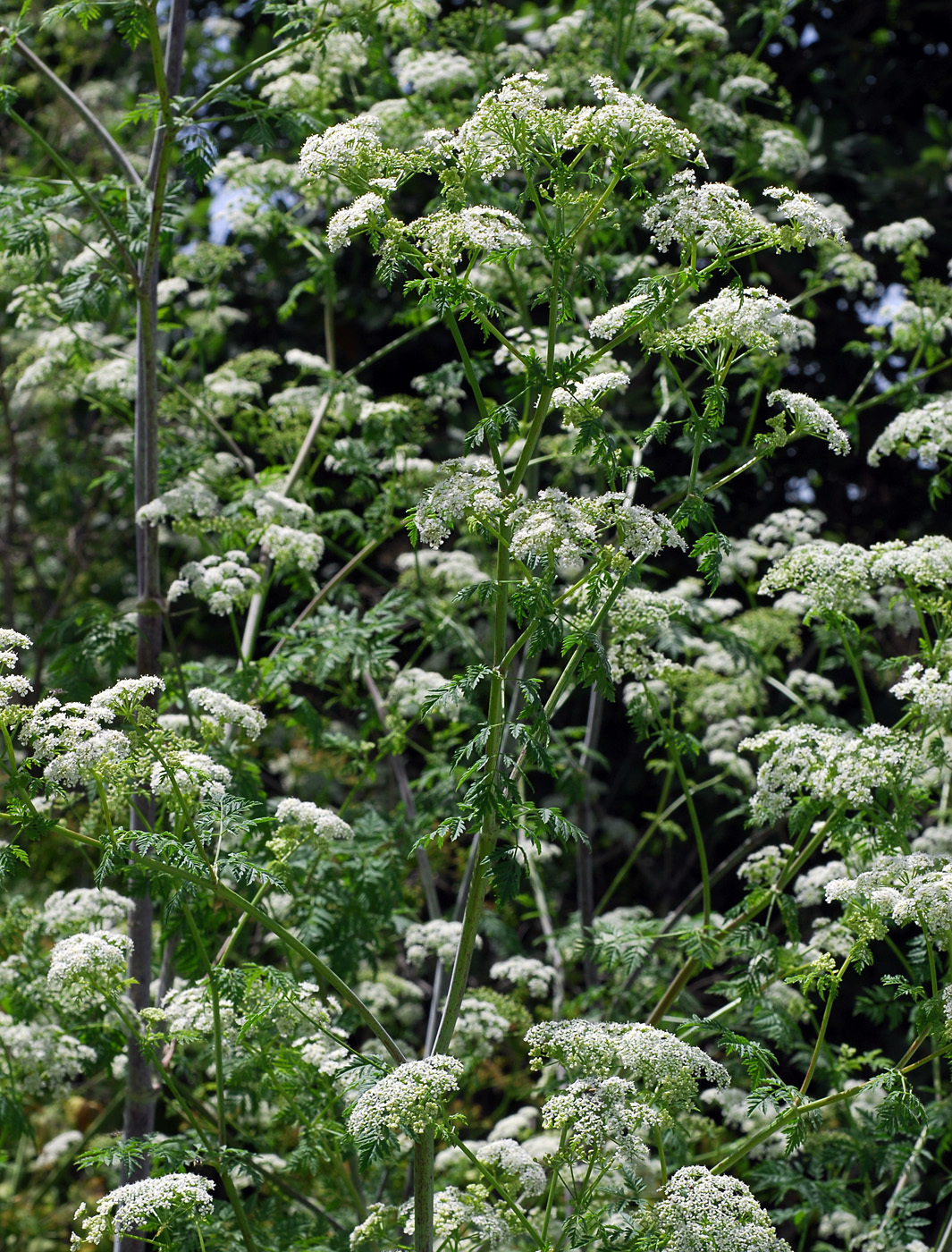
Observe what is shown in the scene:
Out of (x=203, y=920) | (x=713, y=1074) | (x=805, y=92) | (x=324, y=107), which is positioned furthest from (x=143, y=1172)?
(x=805, y=92)

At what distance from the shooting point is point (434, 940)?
13.4ft

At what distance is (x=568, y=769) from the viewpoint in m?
4.79

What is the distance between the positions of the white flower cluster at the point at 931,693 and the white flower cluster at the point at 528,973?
1.86m

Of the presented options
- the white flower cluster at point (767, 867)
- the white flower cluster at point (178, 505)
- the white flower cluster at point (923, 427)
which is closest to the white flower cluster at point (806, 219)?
the white flower cluster at point (923, 427)

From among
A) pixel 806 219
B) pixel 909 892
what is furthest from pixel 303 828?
pixel 806 219

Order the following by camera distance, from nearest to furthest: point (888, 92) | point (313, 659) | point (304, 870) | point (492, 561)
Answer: point (304, 870) → point (313, 659) → point (492, 561) → point (888, 92)

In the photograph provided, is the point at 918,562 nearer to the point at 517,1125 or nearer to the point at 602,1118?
the point at 602,1118

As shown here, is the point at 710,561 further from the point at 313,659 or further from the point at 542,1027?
the point at 313,659

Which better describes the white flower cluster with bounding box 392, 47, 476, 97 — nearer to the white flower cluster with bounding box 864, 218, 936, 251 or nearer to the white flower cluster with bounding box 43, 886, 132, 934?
the white flower cluster with bounding box 864, 218, 936, 251

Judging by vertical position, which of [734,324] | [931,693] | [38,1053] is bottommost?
[38,1053]

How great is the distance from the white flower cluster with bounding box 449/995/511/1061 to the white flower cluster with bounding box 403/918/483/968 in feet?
0.64

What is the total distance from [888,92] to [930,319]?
12.3 ft

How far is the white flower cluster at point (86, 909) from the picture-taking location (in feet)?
12.2

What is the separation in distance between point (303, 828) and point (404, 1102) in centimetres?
103
